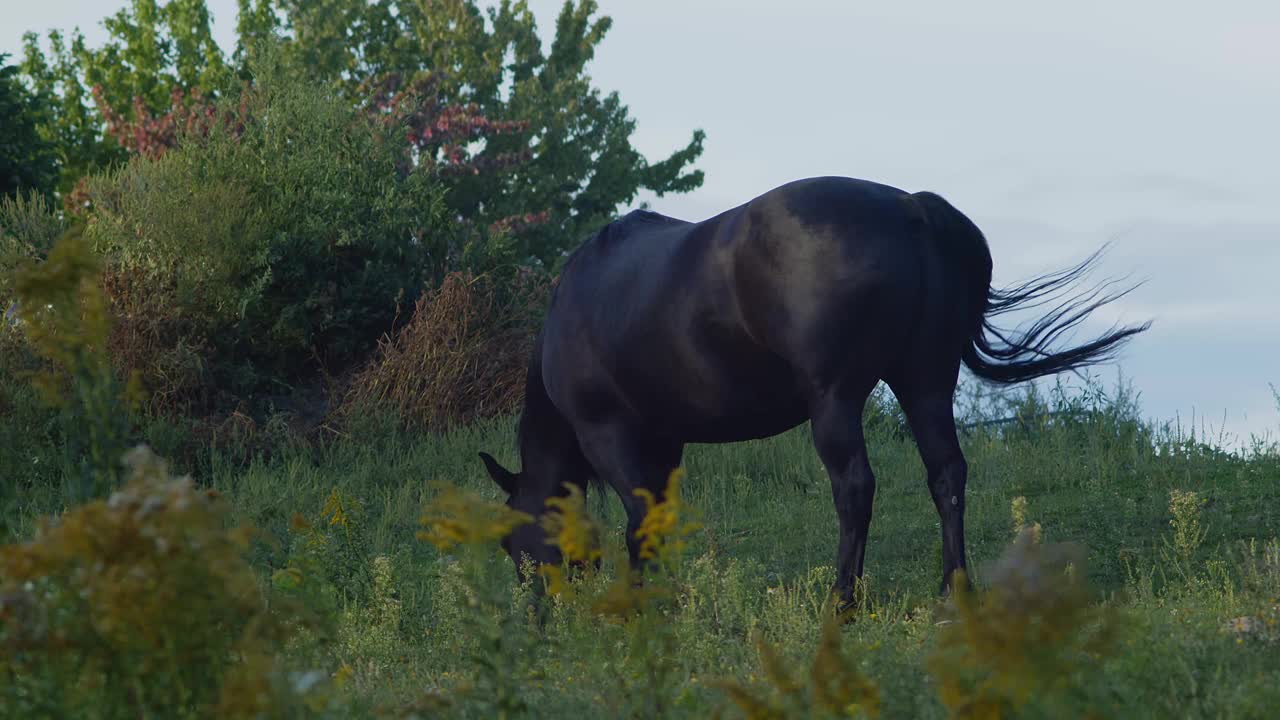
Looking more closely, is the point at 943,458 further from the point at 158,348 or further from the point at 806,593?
the point at 158,348

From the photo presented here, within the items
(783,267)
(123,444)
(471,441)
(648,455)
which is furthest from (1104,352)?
(471,441)

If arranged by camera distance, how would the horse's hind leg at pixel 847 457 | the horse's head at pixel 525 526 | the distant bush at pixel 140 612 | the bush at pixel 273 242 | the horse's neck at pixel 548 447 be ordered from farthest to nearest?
the bush at pixel 273 242 → the horse's neck at pixel 548 447 → the horse's head at pixel 525 526 → the horse's hind leg at pixel 847 457 → the distant bush at pixel 140 612

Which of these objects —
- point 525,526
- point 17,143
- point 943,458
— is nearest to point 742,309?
point 943,458

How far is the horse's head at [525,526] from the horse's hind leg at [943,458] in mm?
2215

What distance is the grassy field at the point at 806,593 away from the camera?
274cm

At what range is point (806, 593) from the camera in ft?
20.1

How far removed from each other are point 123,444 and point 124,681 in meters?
0.73

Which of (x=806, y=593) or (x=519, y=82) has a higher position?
(x=519, y=82)

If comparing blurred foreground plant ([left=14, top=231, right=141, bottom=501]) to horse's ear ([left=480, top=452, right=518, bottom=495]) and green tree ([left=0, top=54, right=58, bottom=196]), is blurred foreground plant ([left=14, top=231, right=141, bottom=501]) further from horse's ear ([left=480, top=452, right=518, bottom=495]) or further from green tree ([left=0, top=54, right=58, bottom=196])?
green tree ([left=0, top=54, right=58, bottom=196])

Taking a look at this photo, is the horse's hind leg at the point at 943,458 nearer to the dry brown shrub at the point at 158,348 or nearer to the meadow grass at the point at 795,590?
the meadow grass at the point at 795,590

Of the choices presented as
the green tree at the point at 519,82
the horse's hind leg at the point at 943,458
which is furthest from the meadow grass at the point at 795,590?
the green tree at the point at 519,82

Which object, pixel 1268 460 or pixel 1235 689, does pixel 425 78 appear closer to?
pixel 1268 460

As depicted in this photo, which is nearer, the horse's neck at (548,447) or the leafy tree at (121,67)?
the horse's neck at (548,447)

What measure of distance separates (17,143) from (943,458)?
2043 centimetres
